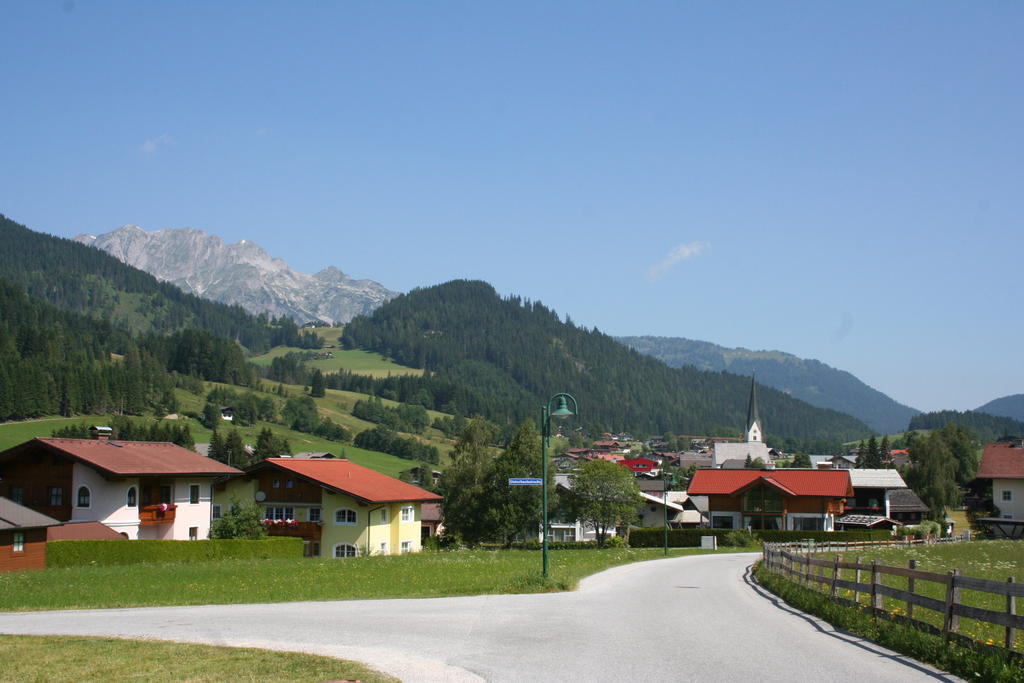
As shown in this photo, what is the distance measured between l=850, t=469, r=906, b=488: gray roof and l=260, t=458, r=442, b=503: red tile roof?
5313 centimetres

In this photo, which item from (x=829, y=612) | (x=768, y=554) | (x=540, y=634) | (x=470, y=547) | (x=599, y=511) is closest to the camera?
(x=540, y=634)

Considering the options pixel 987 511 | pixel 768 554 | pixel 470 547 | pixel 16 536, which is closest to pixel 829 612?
pixel 768 554

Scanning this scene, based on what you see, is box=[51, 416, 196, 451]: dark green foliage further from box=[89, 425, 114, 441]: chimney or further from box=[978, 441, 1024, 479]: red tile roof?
box=[978, 441, 1024, 479]: red tile roof

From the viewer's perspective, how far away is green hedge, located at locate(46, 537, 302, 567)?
38188 millimetres

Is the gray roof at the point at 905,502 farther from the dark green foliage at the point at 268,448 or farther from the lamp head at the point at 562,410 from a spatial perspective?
the lamp head at the point at 562,410


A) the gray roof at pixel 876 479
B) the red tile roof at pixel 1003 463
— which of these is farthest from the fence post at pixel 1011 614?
the gray roof at pixel 876 479

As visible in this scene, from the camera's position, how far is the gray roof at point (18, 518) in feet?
124

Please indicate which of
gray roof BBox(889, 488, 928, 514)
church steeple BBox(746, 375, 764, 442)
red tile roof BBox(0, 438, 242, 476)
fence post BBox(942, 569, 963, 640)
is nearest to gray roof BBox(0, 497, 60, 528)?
red tile roof BBox(0, 438, 242, 476)

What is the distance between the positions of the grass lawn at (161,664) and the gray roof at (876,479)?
9040 centimetres

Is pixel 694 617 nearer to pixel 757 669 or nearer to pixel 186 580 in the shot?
pixel 757 669

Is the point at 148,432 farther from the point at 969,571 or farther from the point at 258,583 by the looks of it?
the point at 969,571

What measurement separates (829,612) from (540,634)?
6114mm

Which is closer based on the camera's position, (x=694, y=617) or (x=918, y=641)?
(x=918, y=641)

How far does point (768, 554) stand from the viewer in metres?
33.6
